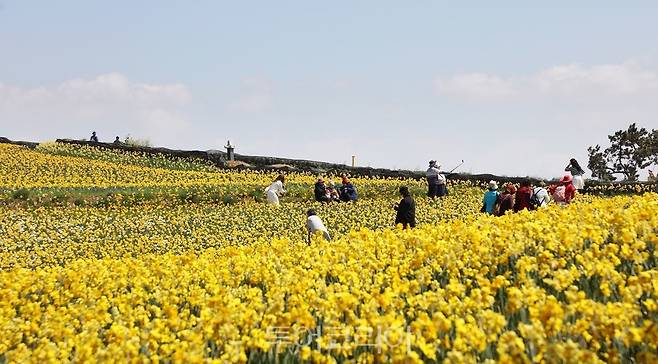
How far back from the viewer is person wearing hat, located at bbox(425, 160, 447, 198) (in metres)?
28.3

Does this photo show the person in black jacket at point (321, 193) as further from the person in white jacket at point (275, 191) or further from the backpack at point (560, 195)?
the backpack at point (560, 195)

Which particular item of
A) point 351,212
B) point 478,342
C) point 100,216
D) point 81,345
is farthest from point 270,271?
point 100,216

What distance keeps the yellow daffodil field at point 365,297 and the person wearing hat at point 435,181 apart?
11.1 m

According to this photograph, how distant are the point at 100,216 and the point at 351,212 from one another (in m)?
9.03

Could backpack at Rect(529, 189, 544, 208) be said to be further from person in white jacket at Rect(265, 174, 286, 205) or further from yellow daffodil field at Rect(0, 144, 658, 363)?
person in white jacket at Rect(265, 174, 286, 205)

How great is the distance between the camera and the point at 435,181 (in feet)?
94.0

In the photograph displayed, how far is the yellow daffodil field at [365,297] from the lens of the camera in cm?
434

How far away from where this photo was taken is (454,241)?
840 cm

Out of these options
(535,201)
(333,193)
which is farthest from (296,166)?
(535,201)

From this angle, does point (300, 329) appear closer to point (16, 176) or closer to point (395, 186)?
point (395, 186)

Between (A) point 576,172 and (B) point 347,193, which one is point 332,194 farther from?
(A) point 576,172

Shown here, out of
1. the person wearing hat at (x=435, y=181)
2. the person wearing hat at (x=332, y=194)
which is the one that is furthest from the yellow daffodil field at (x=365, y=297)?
the person wearing hat at (x=435, y=181)

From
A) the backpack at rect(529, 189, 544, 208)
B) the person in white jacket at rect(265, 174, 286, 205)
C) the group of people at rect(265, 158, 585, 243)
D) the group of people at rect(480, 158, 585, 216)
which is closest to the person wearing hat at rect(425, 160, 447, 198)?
the group of people at rect(265, 158, 585, 243)

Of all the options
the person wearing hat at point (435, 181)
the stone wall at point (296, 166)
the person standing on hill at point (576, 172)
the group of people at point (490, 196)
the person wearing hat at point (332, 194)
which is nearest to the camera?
the group of people at point (490, 196)
